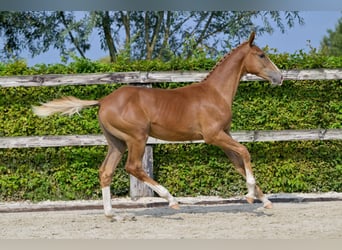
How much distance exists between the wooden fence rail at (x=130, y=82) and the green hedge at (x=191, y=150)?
0.79 ft

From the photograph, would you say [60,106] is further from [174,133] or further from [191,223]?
[191,223]

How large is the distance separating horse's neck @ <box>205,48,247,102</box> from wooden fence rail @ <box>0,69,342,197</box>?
0.93 m

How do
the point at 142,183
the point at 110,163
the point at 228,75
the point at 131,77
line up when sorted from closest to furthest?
the point at 110,163 → the point at 228,75 → the point at 131,77 → the point at 142,183

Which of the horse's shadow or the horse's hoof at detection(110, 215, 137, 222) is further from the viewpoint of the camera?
the horse's shadow

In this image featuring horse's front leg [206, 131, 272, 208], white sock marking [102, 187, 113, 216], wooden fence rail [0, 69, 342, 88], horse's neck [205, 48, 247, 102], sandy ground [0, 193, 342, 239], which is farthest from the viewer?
wooden fence rail [0, 69, 342, 88]

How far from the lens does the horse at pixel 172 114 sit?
579 centimetres

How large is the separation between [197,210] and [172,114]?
4.14ft

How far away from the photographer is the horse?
5793mm

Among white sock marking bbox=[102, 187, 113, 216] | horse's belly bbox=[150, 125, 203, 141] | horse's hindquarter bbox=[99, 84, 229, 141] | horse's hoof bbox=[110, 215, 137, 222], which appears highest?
horse's hindquarter bbox=[99, 84, 229, 141]

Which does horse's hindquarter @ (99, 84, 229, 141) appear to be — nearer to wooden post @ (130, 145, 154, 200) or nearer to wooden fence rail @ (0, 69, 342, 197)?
wooden fence rail @ (0, 69, 342, 197)

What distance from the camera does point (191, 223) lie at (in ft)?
18.4

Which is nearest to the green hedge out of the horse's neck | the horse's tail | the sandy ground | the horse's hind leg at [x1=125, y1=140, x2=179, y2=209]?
the sandy ground

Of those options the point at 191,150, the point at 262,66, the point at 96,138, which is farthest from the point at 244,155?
the point at 96,138

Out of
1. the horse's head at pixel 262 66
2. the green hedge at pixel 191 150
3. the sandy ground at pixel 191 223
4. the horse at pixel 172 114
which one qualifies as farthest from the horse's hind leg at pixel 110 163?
the horse's head at pixel 262 66
